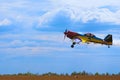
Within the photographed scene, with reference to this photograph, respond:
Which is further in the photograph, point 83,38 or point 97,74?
point 97,74

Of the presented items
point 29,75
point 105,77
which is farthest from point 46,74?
point 105,77

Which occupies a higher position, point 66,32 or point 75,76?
point 66,32

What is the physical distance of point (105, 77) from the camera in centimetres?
8381

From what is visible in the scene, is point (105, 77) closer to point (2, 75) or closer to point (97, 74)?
point (97, 74)

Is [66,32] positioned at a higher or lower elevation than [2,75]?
higher

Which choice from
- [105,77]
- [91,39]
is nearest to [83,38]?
[91,39]

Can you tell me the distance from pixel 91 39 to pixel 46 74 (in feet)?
Answer: 36.0

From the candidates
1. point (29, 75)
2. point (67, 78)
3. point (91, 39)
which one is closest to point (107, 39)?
point (91, 39)

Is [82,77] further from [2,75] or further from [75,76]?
[2,75]

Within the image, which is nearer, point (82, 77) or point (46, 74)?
point (82, 77)

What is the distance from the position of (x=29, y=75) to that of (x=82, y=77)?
801cm

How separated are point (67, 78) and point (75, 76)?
220 cm

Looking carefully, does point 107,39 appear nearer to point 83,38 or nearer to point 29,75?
point 83,38

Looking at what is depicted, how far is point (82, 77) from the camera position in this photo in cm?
8362
